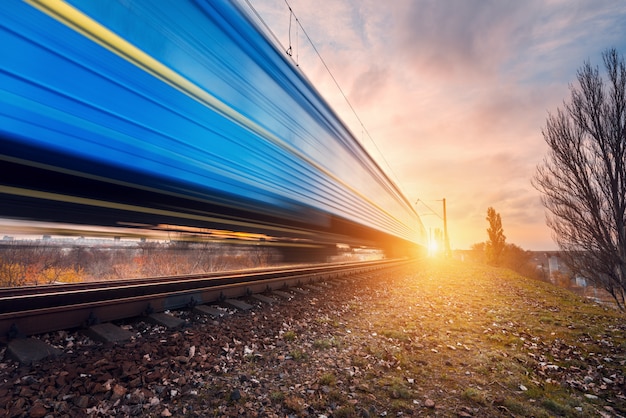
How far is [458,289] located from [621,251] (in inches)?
154

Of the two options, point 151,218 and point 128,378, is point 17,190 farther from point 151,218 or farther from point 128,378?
point 128,378

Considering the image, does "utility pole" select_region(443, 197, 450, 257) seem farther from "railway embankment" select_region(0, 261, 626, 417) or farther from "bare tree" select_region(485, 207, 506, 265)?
"railway embankment" select_region(0, 261, 626, 417)

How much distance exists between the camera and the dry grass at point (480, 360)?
250 centimetres

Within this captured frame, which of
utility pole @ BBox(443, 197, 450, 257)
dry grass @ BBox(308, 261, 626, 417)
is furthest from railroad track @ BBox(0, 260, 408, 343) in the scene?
utility pole @ BBox(443, 197, 450, 257)

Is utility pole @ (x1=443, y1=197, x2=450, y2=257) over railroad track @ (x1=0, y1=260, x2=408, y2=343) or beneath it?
over

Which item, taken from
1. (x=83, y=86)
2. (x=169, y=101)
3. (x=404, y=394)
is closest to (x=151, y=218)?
(x=169, y=101)

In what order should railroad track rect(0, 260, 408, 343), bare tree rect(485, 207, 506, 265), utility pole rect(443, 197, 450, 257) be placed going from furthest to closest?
bare tree rect(485, 207, 506, 265)
utility pole rect(443, 197, 450, 257)
railroad track rect(0, 260, 408, 343)

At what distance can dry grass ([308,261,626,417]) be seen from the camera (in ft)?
8.19

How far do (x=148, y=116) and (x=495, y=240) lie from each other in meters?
49.1

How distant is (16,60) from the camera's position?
81.3 inches

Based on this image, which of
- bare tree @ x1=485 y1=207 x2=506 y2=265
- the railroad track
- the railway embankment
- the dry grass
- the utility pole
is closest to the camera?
the railway embankment

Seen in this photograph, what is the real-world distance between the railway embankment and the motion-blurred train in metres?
1.44

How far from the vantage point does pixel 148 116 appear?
286 cm

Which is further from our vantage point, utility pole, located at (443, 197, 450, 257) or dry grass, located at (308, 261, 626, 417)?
utility pole, located at (443, 197, 450, 257)
